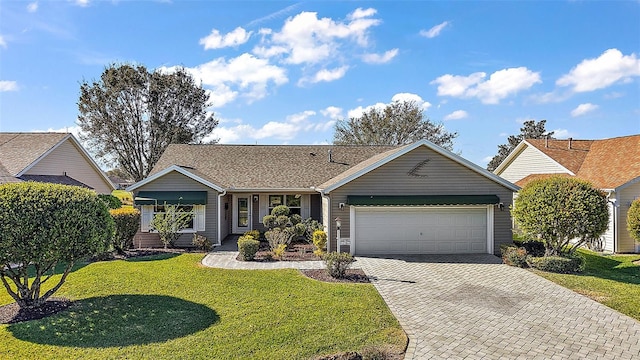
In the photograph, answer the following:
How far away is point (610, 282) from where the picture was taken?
12.1m

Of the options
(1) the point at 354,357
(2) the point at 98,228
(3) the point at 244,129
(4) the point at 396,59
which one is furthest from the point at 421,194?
(3) the point at 244,129

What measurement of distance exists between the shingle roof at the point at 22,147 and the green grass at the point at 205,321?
36.1 ft

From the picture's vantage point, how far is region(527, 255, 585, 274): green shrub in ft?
43.9

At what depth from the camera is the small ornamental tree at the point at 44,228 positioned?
7.92 m

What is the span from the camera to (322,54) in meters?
18.2

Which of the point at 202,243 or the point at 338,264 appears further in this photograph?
the point at 202,243

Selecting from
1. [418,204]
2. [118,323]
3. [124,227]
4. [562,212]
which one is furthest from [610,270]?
[124,227]

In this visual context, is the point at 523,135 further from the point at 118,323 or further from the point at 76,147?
the point at 118,323

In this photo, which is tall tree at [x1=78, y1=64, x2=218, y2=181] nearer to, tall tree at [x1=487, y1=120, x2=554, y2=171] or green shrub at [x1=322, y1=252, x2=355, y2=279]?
green shrub at [x1=322, y1=252, x2=355, y2=279]

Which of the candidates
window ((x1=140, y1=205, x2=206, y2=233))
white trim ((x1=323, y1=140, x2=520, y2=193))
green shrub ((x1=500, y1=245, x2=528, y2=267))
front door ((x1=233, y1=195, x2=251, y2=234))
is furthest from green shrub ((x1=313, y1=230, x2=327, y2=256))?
green shrub ((x1=500, y1=245, x2=528, y2=267))

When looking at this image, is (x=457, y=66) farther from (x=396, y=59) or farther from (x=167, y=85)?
(x=167, y=85)

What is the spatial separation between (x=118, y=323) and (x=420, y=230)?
1222 cm

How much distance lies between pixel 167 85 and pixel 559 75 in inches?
1356

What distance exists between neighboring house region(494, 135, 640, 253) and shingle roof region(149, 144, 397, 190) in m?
9.75
